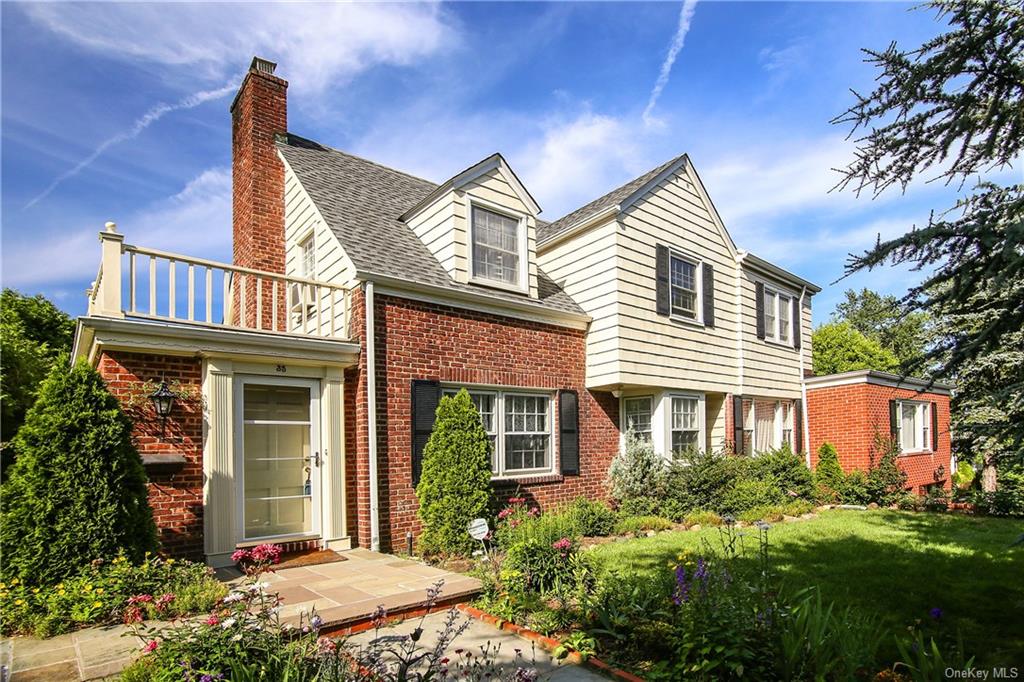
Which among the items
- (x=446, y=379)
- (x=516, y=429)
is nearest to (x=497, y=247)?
(x=446, y=379)

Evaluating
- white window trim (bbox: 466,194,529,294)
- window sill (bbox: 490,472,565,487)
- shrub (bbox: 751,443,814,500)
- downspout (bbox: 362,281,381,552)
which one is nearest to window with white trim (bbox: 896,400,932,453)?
shrub (bbox: 751,443,814,500)

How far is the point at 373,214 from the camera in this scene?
432 inches

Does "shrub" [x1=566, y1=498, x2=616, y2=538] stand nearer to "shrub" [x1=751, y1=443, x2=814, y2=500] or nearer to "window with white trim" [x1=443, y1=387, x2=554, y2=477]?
"window with white trim" [x1=443, y1=387, x2=554, y2=477]

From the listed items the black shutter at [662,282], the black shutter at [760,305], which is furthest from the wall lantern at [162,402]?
the black shutter at [760,305]

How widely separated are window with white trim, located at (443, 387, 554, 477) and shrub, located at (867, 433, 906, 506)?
853 centimetres

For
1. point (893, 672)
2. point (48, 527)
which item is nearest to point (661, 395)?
point (893, 672)

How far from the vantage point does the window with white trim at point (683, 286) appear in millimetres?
12959

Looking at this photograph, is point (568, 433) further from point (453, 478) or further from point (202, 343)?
point (202, 343)

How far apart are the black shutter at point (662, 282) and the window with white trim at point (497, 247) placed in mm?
3070

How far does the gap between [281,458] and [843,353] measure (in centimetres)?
2891

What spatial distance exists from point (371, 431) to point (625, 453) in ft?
18.6

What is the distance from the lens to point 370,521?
8227mm

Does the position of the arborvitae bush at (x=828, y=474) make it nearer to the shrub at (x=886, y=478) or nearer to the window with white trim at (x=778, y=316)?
the shrub at (x=886, y=478)

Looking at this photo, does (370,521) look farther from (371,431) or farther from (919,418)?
(919,418)
